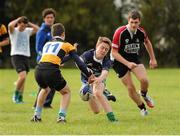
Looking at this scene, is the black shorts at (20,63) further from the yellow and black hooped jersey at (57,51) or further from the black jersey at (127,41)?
the yellow and black hooped jersey at (57,51)

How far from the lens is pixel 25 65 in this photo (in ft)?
48.8

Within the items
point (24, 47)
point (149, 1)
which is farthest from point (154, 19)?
point (24, 47)

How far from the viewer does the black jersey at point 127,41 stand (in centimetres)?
1122

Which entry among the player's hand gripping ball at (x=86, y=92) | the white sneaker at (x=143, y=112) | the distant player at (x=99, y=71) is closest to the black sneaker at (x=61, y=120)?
the distant player at (x=99, y=71)

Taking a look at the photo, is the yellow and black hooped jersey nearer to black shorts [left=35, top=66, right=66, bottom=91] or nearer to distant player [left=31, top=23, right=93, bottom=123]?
distant player [left=31, top=23, right=93, bottom=123]

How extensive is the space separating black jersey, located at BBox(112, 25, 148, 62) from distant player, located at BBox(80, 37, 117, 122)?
39cm

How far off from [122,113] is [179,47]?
3552cm

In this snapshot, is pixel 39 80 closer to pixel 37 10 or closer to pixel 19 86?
pixel 19 86

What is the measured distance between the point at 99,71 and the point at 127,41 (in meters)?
0.75

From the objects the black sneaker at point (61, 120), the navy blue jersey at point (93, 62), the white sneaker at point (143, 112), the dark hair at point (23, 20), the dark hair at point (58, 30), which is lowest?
the white sneaker at point (143, 112)

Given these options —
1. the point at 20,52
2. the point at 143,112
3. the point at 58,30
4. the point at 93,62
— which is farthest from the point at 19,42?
the point at 58,30

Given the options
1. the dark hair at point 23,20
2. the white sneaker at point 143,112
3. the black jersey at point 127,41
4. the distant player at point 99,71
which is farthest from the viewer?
the dark hair at point 23,20

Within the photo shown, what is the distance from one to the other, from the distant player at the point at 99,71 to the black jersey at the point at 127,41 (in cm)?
39

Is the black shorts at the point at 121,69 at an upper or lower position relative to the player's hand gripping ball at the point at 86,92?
upper
